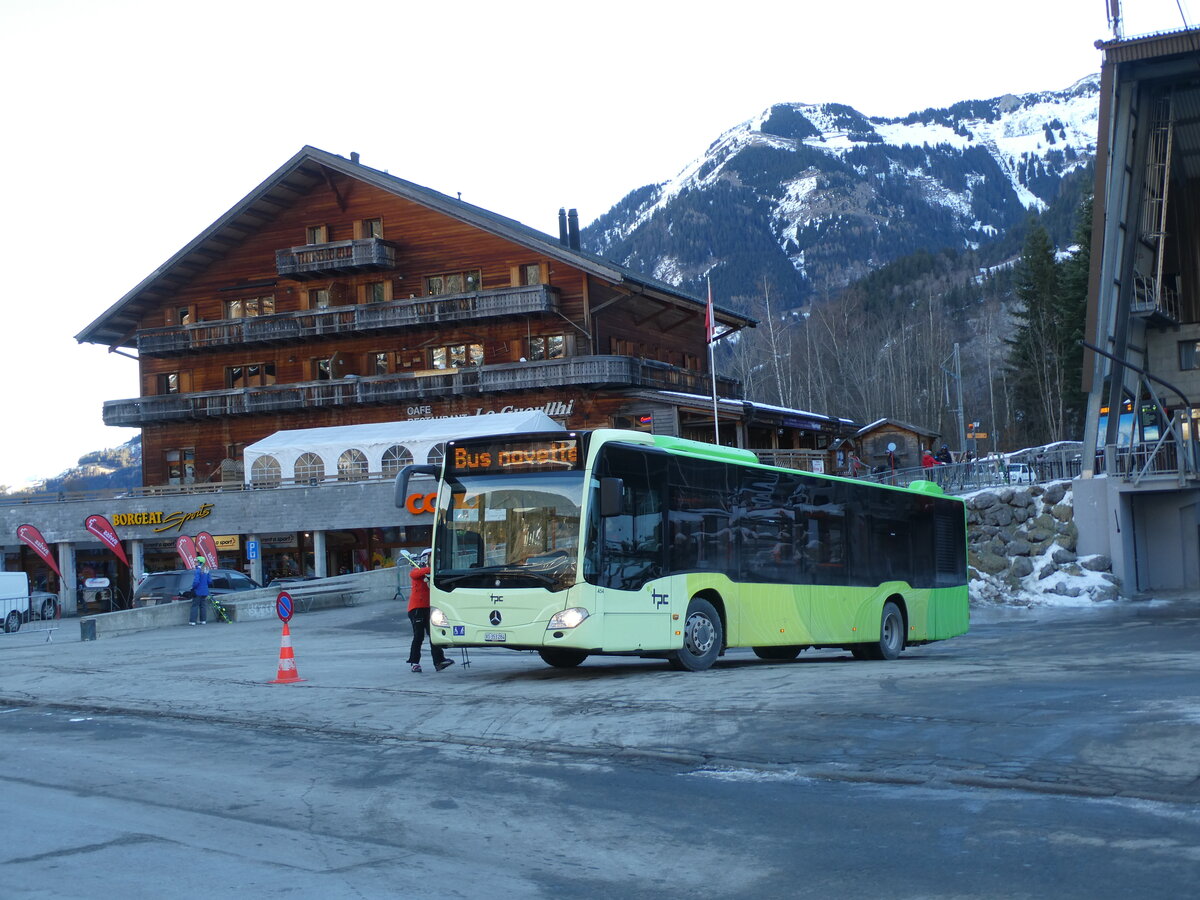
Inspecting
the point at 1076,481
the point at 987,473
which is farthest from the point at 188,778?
the point at 987,473

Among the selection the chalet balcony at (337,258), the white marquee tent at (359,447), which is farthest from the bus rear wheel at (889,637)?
the chalet balcony at (337,258)

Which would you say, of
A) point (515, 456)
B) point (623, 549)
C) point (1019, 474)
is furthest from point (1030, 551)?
point (515, 456)

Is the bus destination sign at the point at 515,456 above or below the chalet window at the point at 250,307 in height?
below

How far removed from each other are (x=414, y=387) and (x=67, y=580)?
17042mm

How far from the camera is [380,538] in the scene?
52656mm

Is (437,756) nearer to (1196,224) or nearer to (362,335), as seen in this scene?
(1196,224)

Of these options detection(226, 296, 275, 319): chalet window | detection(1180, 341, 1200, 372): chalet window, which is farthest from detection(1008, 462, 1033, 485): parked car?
detection(226, 296, 275, 319): chalet window

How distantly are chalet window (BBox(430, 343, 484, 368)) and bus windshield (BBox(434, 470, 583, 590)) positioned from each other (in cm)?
3903

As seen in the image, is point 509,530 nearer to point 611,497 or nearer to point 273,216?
point 611,497

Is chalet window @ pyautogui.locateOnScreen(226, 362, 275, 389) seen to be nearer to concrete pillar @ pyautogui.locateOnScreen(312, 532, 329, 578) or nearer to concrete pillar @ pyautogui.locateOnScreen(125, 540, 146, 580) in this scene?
concrete pillar @ pyautogui.locateOnScreen(125, 540, 146, 580)

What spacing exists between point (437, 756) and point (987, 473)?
103ft

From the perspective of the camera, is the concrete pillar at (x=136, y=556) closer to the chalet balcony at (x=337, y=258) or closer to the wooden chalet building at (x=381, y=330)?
the wooden chalet building at (x=381, y=330)

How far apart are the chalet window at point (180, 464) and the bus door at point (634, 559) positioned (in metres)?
47.7

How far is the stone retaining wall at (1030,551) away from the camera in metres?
34.1
